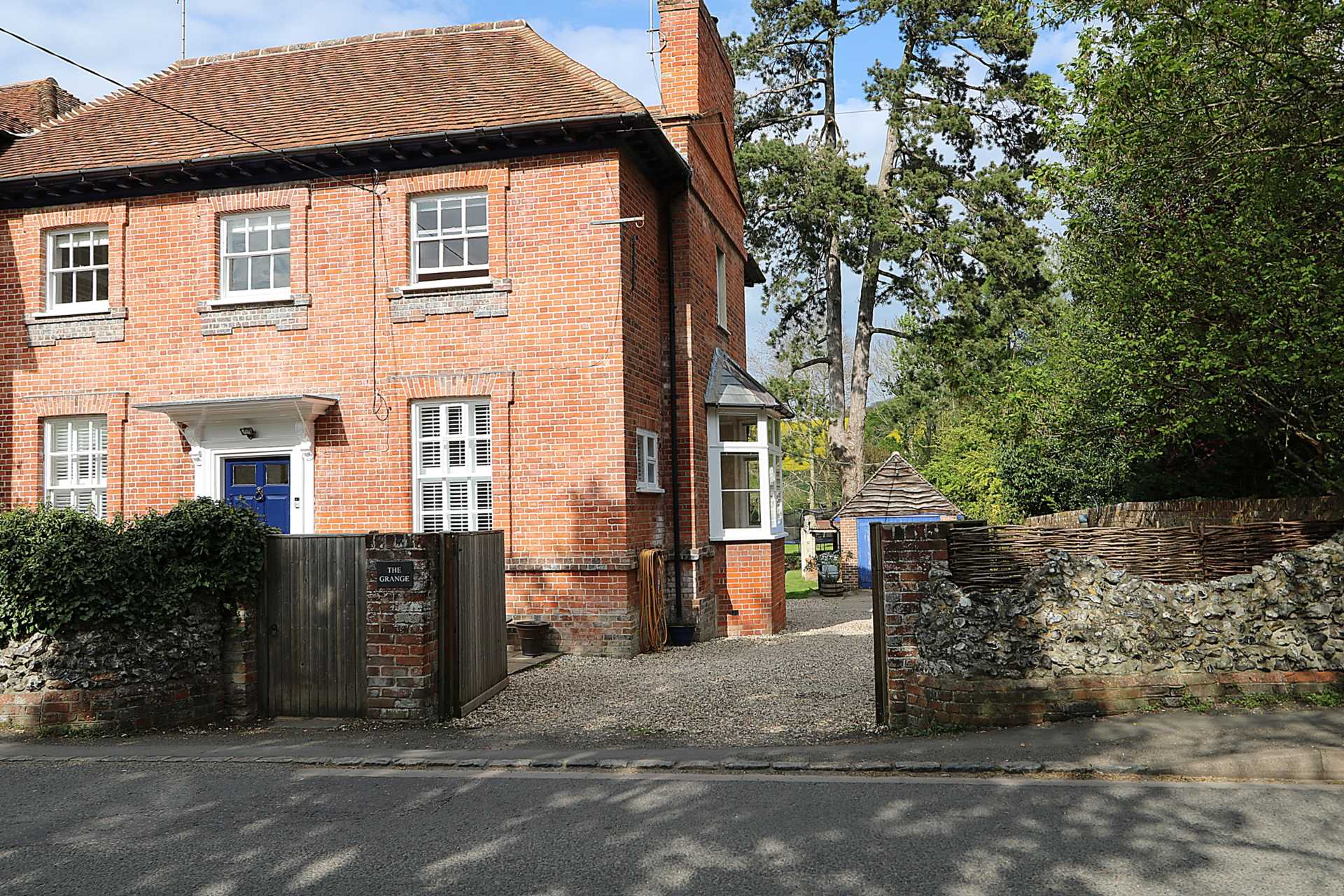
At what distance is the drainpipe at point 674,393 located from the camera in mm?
14906

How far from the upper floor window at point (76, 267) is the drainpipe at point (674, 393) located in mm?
8187

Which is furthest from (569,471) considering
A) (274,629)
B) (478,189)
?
(274,629)

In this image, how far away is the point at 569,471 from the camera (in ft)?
43.8

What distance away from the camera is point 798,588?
94.5 ft

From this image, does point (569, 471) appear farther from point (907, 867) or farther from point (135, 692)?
point (907, 867)

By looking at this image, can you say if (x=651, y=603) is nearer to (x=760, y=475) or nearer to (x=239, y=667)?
(x=760, y=475)

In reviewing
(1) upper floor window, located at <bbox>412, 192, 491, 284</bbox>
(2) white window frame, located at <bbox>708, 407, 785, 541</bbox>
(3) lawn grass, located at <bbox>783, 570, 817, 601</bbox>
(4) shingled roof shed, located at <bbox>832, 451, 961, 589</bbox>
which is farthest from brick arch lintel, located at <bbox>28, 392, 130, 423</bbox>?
(4) shingled roof shed, located at <bbox>832, 451, 961, 589</bbox>

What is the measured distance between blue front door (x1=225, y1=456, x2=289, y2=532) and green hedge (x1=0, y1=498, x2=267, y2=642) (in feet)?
17.3

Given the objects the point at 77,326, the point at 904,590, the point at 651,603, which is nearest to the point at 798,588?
the point at 651,603

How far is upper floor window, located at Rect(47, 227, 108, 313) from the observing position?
15.2 meters

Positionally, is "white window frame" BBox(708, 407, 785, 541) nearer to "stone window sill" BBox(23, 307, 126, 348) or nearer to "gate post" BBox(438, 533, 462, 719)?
"gate post" BBox(438, 533, 462, 719)

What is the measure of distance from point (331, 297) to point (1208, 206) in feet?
36.6

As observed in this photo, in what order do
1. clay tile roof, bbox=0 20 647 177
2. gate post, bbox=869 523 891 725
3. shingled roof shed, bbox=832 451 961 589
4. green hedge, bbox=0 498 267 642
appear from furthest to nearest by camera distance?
shingled roof shed, bbox=832 451 961 589 < clay tile roof, bbox=0 20 647 177 < green hedge, bbox=0 498 267 642 < gate post, bbox=869 523 891 725

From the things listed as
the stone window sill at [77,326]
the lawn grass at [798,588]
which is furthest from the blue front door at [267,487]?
the lawn grass at [798,588]
